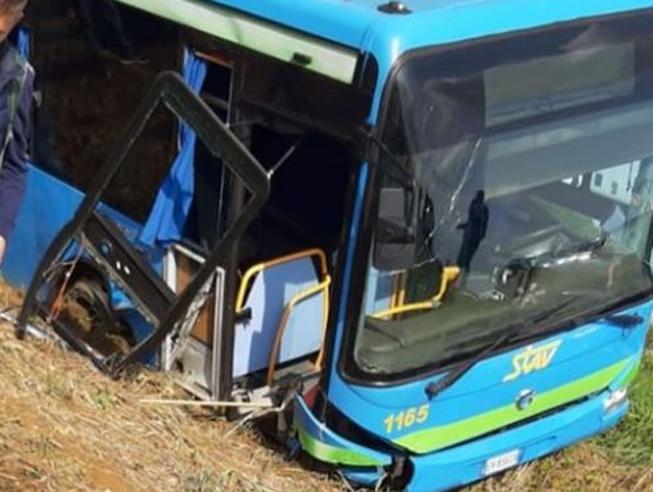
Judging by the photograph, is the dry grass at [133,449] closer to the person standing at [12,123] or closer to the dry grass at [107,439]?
the dry grass at [107,439]

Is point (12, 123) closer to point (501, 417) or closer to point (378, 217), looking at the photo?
point (378, 217)

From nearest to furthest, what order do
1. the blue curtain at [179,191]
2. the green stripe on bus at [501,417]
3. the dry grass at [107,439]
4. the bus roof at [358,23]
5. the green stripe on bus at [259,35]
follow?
1. the dry grass at [107,439]
2. the bus roof at [358,23]
3. the green stripe on bus at [259,35]
4. the green stripe on bus at [501,417]
5. the blue curtain at [179,191]

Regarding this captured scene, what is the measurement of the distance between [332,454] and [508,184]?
1.49 metres

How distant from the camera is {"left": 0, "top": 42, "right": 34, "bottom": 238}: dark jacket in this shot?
19.9 ft

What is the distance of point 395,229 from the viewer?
6.66 metres

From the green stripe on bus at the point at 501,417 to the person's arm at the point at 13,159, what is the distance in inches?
83.5

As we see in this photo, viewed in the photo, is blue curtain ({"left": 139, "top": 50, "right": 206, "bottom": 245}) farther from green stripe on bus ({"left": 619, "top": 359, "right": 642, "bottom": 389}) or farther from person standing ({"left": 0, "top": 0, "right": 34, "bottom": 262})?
green stripe on bus ({"left": 619, "top": 359, "right": 642, "bottom": 389})

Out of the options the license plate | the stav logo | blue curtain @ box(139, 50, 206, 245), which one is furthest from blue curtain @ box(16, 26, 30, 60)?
the license plate

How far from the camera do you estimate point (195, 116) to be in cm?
691

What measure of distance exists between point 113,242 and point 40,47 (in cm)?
163

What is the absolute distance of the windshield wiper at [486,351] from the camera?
710cm

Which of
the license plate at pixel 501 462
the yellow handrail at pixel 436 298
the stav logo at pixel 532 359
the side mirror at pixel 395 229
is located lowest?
the license plate at pixel 501 462

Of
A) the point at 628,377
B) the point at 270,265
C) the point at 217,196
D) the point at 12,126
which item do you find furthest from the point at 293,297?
the point at 628,377

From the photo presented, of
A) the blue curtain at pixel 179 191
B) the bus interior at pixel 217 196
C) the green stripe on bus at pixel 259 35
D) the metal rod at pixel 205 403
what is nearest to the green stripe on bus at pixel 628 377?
the bus interior at pixel 217 196
